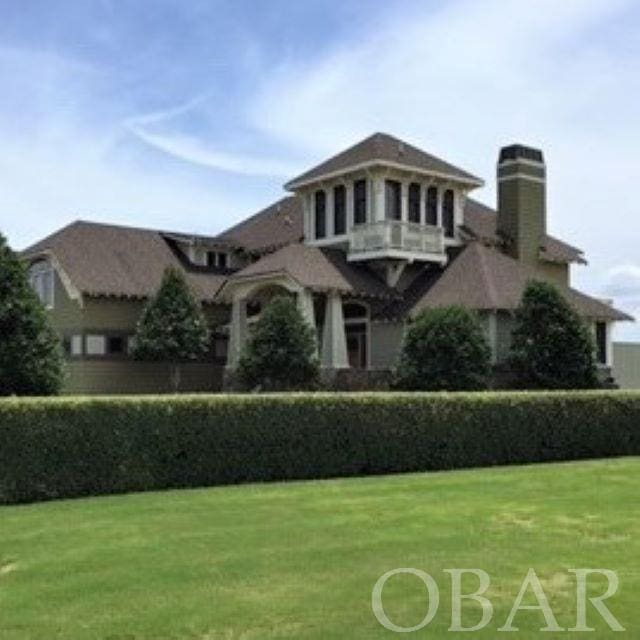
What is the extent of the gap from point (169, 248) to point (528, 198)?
1436cm

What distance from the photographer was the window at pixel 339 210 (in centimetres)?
4238

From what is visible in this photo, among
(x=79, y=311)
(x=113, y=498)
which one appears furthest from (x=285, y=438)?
(x=79, y=311)

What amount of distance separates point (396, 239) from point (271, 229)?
876 cm

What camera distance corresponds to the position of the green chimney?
145 ft

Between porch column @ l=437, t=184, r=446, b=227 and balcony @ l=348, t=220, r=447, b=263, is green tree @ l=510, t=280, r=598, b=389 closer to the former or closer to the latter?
balcony @ l=348, t=220, r=447, b=263

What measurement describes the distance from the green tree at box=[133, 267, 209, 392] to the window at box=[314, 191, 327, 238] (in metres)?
6.55

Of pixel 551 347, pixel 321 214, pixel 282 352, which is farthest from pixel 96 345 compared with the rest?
pixel 551 347

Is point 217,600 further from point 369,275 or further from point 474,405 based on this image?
point 369,275

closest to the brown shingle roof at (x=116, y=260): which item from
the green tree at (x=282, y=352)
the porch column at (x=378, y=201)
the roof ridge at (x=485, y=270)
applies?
the green tree at (x=282, y=352)

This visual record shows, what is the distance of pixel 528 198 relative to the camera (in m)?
44.7

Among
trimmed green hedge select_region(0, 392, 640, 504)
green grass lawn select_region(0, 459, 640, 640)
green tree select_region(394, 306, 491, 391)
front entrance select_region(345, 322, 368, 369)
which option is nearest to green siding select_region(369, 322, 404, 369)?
front entrance select_region(345, 322, 368, 369)

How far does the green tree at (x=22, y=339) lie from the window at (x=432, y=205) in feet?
59.6

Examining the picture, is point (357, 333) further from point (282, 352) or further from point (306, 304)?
point (282, 352)

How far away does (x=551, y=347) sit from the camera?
35.1 m
